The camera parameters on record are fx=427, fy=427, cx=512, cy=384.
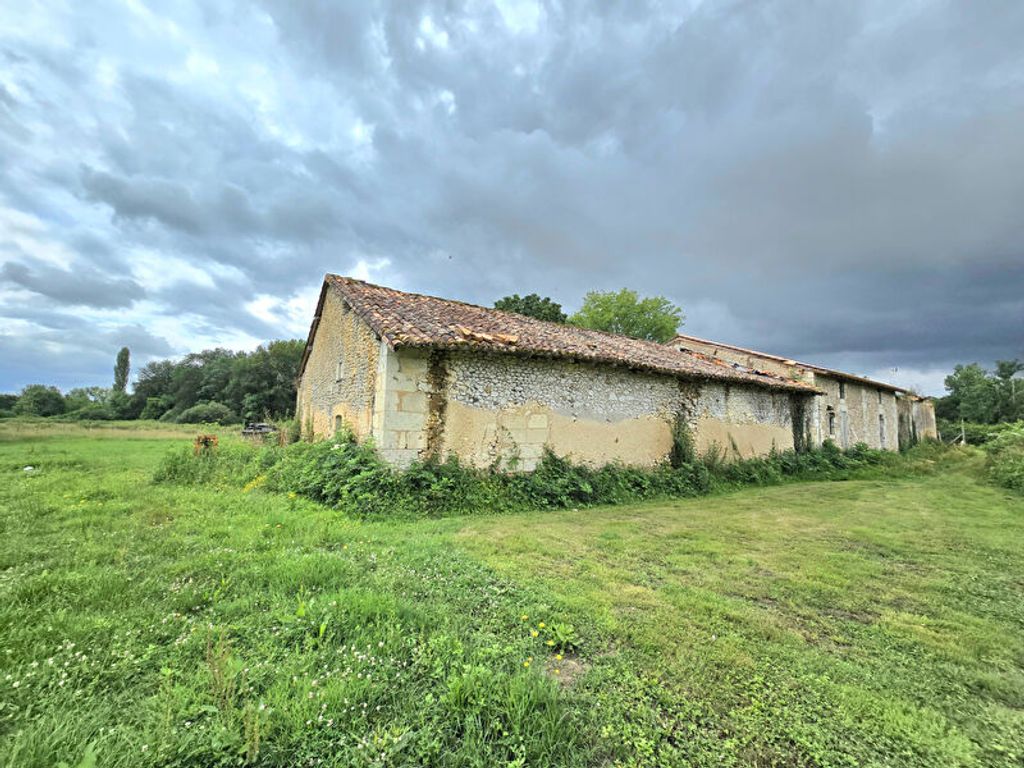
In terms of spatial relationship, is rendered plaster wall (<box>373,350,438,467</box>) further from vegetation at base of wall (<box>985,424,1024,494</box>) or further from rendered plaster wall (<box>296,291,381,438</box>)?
vegetation at base of wall (<box>985,424,1024,494</box>)

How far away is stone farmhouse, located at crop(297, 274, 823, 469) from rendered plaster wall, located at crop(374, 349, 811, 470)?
0.08ft

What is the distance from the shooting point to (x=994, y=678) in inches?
104

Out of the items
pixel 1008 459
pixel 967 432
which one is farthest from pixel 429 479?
pixel 967 432

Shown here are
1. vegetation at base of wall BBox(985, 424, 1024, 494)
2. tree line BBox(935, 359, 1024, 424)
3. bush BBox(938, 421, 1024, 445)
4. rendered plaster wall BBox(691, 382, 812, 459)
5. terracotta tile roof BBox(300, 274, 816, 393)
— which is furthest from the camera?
tree line BBox(935, 359, 1024, 424)

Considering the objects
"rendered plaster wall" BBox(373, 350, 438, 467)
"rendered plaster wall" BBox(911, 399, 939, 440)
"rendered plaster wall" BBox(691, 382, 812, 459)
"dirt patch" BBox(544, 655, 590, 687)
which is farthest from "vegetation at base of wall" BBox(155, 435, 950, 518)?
"rendered plaster wall" BBox(911, 399, 939, 440)

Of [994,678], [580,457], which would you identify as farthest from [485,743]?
[580,457]

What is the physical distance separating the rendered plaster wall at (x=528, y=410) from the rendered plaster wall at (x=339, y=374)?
1.07 metres

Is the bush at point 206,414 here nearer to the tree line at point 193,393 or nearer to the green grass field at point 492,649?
the tree line at point 193,393

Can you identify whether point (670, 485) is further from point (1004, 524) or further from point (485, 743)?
point (485, 743)

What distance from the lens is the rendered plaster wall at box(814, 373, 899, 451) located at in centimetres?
1686

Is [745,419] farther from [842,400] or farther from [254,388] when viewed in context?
[254,388]

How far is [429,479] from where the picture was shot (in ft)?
26.0

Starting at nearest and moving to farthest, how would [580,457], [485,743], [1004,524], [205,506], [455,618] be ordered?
1. [485,743]
2. [455,618]
3. [205,506]
4. [1004,524]
5. [580,457]

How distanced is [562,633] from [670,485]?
27.4ft
